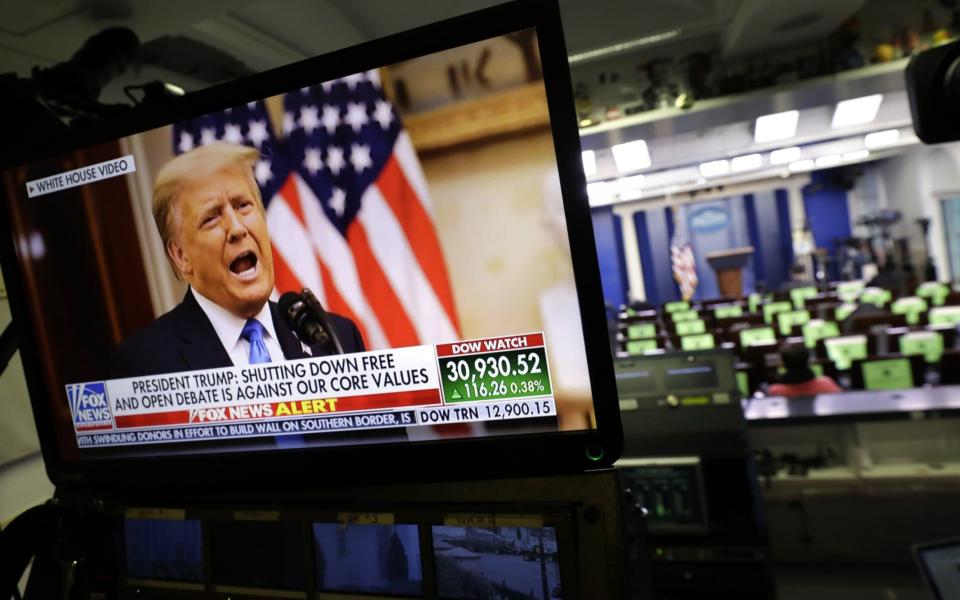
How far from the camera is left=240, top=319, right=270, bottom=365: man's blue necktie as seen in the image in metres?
0.97

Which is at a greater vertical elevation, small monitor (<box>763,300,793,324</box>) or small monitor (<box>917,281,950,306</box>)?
small monitor (<box>763,300,793,324</box>)

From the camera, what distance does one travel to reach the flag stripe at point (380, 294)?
900 mm

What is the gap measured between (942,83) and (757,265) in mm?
20427

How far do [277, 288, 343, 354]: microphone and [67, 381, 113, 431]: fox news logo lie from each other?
45cm

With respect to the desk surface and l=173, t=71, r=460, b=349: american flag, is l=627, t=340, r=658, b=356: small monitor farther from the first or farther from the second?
l=173, t=71, r=460, b=349: american flag

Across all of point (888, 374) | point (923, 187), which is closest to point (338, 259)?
point (888, 374)

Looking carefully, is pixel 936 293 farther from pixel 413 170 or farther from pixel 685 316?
pixel 413 170

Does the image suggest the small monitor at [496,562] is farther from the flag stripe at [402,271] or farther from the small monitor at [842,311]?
the small monitor at [842,311]

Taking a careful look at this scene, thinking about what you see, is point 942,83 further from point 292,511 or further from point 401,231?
point 292,511

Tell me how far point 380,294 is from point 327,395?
19 cm

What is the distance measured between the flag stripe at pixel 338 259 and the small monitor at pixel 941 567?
2.44 metres

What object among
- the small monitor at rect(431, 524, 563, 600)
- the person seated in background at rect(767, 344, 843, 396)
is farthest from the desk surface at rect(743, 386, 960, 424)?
the small monitor at rect(431, 524, 563, 600)

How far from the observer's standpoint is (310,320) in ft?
3.10

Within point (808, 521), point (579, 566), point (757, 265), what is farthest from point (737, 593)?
point (757, 265)
